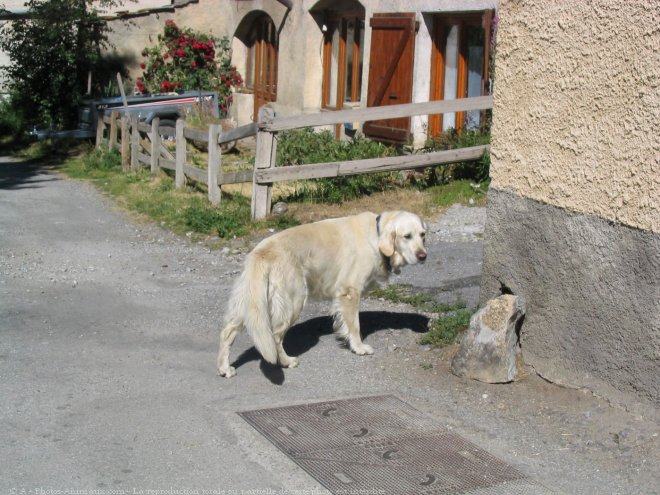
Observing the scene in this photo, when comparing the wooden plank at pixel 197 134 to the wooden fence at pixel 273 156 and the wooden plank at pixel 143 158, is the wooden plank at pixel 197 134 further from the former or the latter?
the wooden plank at pixel 143 158

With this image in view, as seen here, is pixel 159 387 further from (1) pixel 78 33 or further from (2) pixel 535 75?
(1) pixel 78 33

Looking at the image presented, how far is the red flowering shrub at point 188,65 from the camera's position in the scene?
2111 cm

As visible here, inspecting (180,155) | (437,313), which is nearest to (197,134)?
(180,155)

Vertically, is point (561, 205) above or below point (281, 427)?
above

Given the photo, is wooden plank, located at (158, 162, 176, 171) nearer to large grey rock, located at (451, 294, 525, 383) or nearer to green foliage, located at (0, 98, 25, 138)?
green foliage, located at (0, 98, 25, 138)

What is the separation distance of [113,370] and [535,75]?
11.3 feet

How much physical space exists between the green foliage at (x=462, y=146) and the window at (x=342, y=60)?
168 inches

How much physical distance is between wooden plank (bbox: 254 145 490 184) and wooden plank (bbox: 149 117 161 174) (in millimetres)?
4056

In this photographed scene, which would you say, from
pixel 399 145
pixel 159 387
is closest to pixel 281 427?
pixel 159 387

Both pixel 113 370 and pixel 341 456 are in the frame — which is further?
pixel 113 370

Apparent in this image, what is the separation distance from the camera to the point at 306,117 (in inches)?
445

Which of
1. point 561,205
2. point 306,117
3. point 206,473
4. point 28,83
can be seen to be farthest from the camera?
point 28,83

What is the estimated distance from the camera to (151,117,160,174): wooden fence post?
47.8ft

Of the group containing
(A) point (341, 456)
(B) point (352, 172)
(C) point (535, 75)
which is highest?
(C) point (535, 75)
